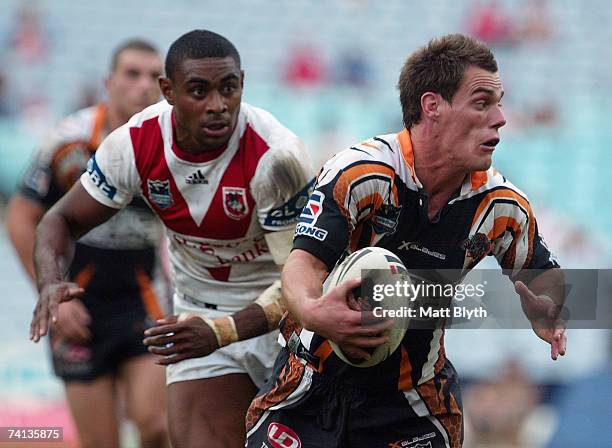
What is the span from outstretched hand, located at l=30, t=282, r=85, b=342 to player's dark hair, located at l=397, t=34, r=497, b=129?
153cm

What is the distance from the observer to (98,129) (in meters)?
6.58

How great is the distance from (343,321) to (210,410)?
1.83 metres

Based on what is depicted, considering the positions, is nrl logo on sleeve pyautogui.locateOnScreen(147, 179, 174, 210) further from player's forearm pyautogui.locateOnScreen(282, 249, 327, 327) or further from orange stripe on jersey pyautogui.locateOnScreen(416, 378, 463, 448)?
orange stripe on jersey pyautogui.locateOnScreen(416, 378, 463, 448)

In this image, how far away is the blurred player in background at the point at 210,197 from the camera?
193 inches

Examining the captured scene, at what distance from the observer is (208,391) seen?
5191 millimetres

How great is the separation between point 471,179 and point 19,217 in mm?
3390

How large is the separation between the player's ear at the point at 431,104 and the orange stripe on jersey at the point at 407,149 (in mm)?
115

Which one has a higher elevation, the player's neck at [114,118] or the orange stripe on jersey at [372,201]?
the player's neck at [114,118]

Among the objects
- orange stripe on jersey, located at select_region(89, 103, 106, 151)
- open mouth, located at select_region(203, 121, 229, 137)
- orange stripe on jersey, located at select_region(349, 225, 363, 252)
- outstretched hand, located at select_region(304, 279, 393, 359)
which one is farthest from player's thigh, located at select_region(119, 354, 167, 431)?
outstretched hand, located at select_region(304, 279, 393, 359)

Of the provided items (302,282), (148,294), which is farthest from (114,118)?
(302,282)

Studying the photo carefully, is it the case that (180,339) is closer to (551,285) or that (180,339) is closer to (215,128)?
(215,128)

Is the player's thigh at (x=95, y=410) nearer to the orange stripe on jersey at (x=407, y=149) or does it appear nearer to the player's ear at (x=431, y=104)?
the orange stripe on jersey at (x=407, y=149)

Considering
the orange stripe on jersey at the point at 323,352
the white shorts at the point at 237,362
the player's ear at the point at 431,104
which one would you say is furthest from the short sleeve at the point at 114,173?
the player's ear at the point at 431,104

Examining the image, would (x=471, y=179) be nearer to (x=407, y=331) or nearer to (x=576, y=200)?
(x=407, y=331)
